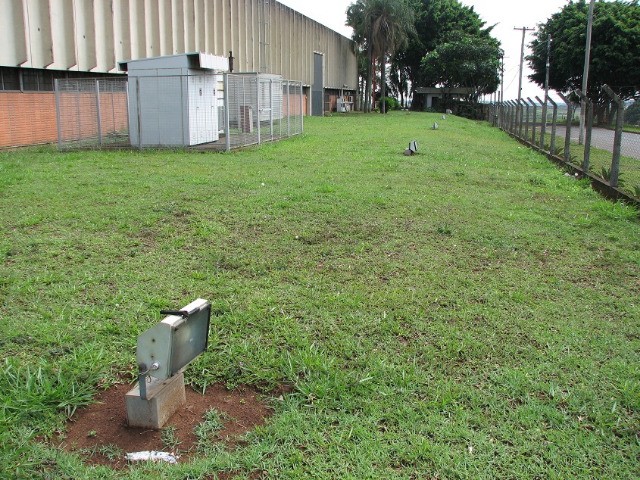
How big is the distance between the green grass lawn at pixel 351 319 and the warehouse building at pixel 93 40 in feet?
29.2

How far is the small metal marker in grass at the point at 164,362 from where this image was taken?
2879mm

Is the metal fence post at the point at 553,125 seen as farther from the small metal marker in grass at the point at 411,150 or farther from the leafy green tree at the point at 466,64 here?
the leafy green tree at the point at 466,64

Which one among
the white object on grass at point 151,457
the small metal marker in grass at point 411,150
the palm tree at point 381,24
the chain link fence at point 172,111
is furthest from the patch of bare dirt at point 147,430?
the palm tree at point 381,24

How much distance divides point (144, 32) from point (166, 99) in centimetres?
856

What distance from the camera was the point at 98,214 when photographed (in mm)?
7223

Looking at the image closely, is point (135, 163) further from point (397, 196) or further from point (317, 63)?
point (317, 63)

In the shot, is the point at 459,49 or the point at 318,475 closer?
the point at 318,475

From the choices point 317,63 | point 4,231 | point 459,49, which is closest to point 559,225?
point 4,231

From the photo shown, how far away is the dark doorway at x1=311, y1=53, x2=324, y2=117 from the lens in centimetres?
4562

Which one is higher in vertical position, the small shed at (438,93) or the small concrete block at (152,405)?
the small shed at (438,93)

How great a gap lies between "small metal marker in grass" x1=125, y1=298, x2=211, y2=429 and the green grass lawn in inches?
14.1

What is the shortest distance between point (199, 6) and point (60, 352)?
25824 millimetres

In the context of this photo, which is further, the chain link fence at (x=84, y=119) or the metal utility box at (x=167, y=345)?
the chain link fence at (x=84, y=119)

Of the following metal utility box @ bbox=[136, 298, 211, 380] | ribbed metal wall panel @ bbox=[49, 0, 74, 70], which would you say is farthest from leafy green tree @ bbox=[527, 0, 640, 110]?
metal utility box @ bbox=[136, 298, 211, 380]
